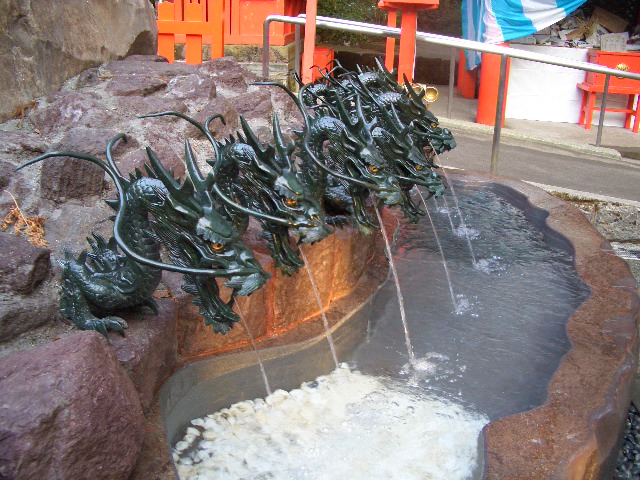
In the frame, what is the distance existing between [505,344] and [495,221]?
239cm

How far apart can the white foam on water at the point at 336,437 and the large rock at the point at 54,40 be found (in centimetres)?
265

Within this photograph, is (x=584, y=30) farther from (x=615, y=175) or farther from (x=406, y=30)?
(x=406, y=30)

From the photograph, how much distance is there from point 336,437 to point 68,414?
1.61 metres

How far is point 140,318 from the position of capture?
312 centimetres

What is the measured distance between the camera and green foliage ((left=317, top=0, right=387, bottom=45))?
47.6ft

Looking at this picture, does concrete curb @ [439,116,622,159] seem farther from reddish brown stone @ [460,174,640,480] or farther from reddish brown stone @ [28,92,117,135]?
reddish brown stone @ [28,92,117,135]

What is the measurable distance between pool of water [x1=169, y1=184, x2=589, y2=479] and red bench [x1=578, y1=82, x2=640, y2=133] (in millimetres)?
6670

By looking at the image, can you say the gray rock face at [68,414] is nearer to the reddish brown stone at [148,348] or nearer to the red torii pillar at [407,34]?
the reddish brown stone at [148,348]

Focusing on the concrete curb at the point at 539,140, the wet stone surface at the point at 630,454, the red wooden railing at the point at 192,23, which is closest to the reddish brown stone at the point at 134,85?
the red wooden railing at the point at 192,23

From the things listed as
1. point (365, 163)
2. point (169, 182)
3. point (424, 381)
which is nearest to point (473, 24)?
point (365, 163)

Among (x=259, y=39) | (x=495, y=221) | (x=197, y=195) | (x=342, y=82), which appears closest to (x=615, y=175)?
(x=495, y=221)

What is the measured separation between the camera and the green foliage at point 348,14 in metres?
14.5

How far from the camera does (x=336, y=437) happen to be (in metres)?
3.49

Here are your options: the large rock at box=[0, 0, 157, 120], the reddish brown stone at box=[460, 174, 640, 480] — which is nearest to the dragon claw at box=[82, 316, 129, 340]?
the reddish brown stone at box=[460, 174, 640, 480]
